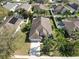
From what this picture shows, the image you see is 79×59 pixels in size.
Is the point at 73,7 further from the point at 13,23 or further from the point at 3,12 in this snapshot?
the point at 3,12

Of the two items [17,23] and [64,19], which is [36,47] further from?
[64,19]

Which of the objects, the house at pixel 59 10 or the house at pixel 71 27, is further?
the house at pixel 59 10

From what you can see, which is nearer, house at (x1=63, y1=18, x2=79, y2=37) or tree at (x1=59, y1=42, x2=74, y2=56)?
tree at (x1=59, y1=42, x2=74, y2=56)

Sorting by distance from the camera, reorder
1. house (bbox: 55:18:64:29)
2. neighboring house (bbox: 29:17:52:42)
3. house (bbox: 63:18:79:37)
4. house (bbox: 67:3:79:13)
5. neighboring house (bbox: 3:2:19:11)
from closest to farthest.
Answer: neighboring house (bbox: 29:17:52:42), house (bbox: 63:18:79:37), house (bbox: 55:18:64:29), house (bbox: 67:3:79:13), neighboring house (bbox: 3:2:19:11)

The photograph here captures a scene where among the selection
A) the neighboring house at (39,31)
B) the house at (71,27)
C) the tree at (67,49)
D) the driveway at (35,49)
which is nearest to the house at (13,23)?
the neighboring house at (39,31)

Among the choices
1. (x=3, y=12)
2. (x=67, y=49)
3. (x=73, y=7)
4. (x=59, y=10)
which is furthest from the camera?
(x=73, y=7)

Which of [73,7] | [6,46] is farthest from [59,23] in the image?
[6,46]

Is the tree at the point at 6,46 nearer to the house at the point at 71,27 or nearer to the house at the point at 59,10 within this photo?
the house at the point at 71,27

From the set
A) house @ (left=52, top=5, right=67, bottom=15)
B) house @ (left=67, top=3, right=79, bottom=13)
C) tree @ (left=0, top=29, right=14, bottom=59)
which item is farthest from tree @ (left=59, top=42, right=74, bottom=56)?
house @ (left=67, top=3, right=79, bottom=13)

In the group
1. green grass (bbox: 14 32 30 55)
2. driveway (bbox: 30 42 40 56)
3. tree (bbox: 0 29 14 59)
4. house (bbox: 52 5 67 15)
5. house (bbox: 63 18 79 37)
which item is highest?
tree (bbox: 0 29 14 59)

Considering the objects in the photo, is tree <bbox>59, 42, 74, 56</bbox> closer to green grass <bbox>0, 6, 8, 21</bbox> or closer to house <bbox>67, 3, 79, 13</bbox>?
house <bbox>67, 3, 79, 13</bbox>

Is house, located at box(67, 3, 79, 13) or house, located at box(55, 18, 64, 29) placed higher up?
house, located at box(55, 18, 64, 29)
